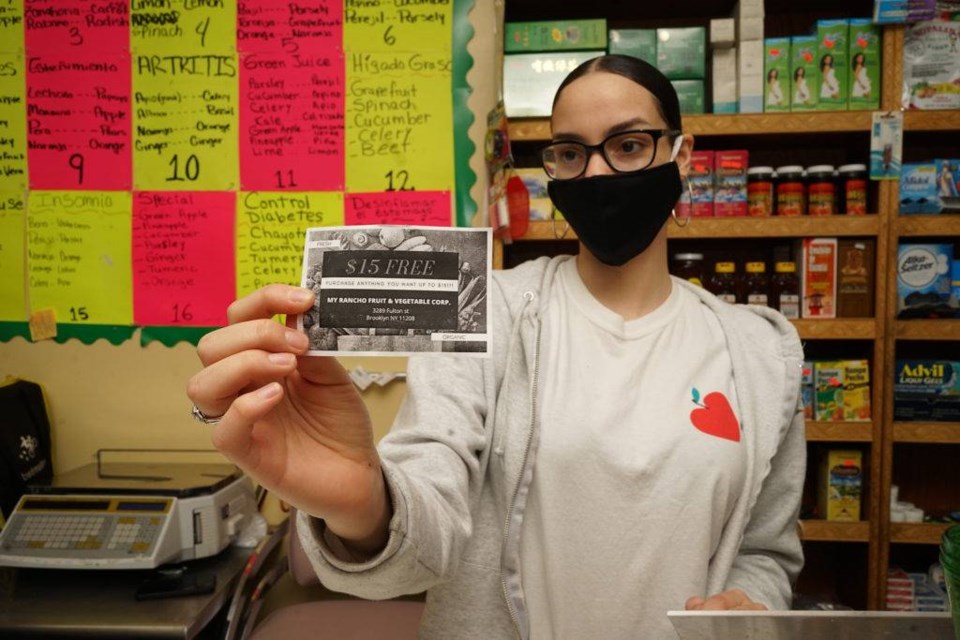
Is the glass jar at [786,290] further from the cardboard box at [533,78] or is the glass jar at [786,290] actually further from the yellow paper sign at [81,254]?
the yellow paper sign at [81,254]

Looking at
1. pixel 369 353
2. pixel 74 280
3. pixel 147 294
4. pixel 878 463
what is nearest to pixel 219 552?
pixel 147 294

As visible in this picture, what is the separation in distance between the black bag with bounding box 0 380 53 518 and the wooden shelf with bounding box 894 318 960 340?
276 cm

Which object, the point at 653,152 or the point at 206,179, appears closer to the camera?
the point at 653,152

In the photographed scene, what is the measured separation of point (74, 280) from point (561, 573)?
6.92ft

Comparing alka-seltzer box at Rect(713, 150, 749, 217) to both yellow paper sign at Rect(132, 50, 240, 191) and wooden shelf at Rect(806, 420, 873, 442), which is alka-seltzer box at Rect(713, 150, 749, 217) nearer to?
wooden shelf at Rect(806, 420, 873, 442)

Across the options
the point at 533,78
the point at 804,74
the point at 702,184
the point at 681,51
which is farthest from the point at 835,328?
the point at 533,78

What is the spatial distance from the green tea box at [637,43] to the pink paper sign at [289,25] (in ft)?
3.05

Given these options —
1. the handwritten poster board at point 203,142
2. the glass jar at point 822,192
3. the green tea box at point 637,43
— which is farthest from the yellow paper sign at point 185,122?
the glass jar at point 822,192

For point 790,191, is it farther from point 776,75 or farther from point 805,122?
point 776,75

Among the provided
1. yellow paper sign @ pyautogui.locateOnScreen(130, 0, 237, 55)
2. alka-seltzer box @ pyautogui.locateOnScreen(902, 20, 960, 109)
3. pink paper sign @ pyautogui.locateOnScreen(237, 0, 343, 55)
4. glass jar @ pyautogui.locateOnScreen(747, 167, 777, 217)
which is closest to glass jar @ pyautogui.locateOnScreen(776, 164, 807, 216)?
glass jar @ pyautogui.locateOnScreen(747, 167, 777, 217)

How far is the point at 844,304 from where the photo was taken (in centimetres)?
198

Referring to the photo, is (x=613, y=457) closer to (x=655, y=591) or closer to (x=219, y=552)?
(x=655, y=591)

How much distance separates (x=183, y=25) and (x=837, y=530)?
271 centimetres

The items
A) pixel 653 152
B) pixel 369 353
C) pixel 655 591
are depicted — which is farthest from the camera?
pixel 653 152
